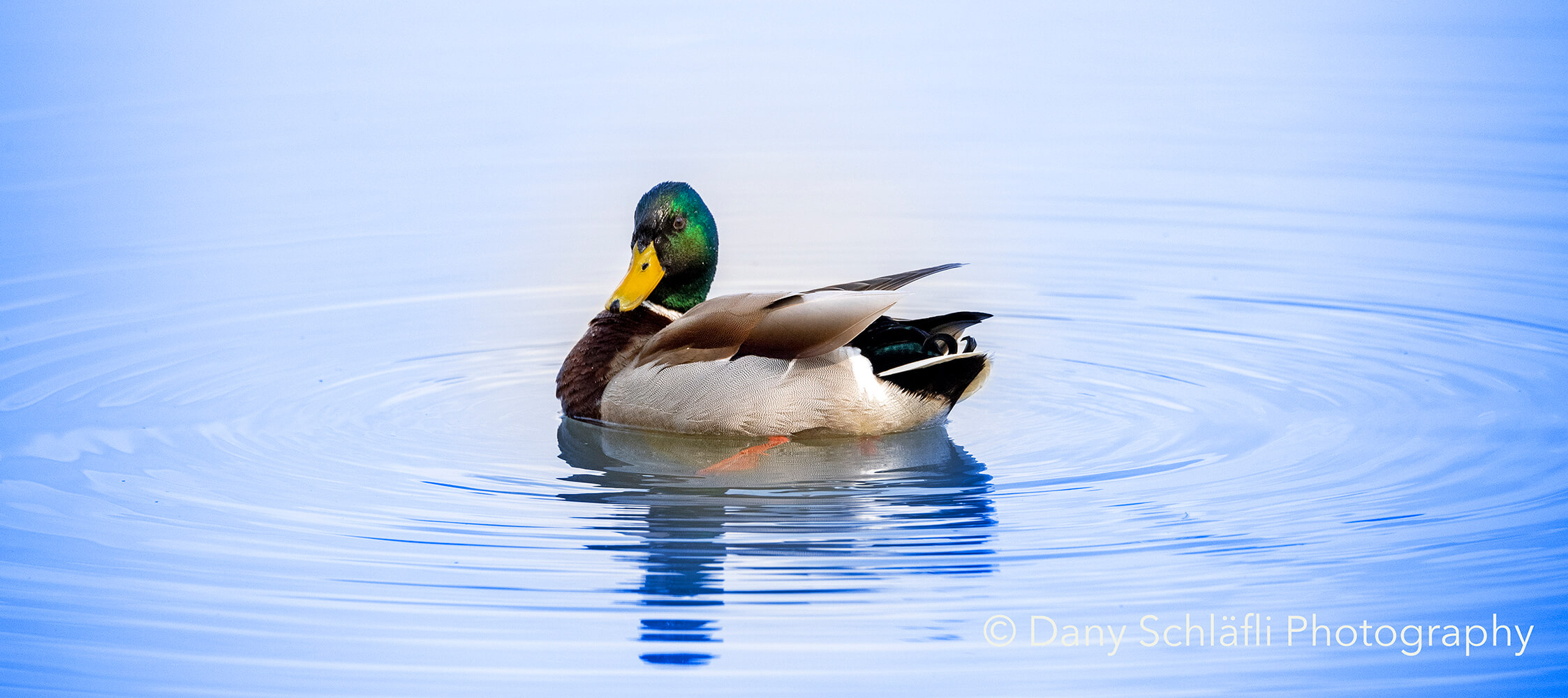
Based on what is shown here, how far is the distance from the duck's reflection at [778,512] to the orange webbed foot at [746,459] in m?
0.02

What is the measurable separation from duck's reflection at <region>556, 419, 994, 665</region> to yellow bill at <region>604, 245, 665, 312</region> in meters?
0.57

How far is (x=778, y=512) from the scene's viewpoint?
6547mm

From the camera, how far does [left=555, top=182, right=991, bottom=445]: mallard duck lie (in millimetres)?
7383

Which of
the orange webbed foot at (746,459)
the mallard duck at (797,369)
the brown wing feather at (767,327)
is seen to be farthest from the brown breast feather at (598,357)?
the orange webbed foot at (746,459)

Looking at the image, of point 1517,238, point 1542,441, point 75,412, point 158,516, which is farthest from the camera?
point 1517,238

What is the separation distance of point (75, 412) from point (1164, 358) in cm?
482

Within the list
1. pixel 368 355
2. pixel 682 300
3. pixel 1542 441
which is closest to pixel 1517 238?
pixel 1542 441

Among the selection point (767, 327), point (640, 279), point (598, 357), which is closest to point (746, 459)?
point (767, 327)

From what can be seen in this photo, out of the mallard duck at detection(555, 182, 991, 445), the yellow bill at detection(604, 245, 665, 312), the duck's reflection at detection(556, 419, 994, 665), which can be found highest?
the yellow bill at detection(604, 245, 665, 312)

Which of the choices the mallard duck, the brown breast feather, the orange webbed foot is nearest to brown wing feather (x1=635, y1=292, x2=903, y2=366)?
the mallard duck

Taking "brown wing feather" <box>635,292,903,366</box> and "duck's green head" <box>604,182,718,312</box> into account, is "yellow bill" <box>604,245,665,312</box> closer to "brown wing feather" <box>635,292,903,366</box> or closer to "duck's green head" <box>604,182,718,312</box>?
"duck's green head" <box>604,182,718,312</box>

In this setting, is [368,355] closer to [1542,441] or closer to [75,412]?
[75,412]

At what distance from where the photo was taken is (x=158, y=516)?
6590mm

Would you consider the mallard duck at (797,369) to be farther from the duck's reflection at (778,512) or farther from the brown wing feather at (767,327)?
the duck's reflection at (778,512)
